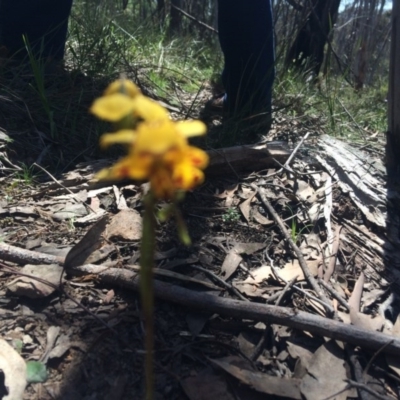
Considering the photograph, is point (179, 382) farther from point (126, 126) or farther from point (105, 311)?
point (126, 126)

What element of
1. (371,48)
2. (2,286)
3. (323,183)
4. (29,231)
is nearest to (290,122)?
(323,183)

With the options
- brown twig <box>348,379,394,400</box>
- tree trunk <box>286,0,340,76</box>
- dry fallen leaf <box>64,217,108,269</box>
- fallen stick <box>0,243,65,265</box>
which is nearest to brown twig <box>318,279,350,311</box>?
brown twig <box>348,379,394,400</box>

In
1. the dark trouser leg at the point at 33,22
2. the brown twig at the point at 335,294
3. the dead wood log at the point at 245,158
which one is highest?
the dark trouser leg at the point at 33,22

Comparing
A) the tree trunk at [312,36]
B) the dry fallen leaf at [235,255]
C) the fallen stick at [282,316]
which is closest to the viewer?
the fallen stick at [282,316]

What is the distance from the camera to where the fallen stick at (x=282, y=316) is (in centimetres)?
164

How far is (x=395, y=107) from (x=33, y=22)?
6.38 feet

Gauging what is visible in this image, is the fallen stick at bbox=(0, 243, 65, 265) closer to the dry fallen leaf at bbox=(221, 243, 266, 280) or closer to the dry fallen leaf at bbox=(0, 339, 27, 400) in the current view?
the dry fallen leaf at bbox=(0, 339, 27, 400)

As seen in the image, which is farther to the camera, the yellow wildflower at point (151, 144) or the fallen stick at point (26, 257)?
the fallen stick at point (26, 257)

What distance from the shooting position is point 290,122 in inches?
124

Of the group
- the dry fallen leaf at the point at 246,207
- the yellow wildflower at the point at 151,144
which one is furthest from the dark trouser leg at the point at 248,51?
the yellow wildflower at the point at 151,144

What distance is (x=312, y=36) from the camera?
176 inches

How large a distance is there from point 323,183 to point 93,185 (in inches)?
39.4

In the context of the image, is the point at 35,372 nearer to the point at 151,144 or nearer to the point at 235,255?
the point at 235,255

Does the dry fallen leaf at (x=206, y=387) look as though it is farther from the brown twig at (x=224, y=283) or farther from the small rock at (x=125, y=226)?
the small rock at (x=125, y=226)
